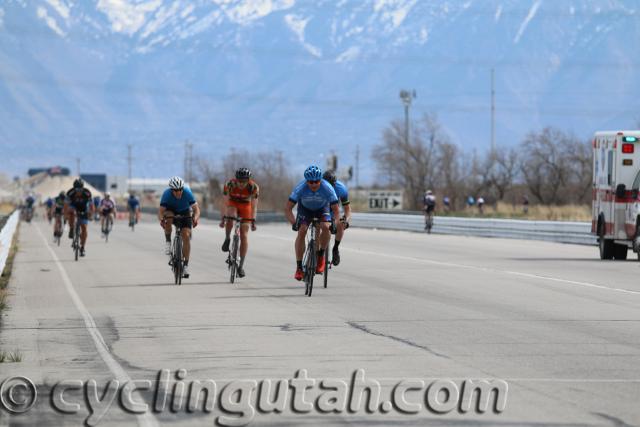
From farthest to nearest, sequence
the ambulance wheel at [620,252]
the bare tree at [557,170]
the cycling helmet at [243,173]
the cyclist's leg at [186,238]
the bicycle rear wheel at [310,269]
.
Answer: the bare tree at [557,170]
the ambulance wheel at [620,252]
the cyclist's leg at [186,238]
the cycling helmet at [243,173]
the bicycle rear wheel at [310,269]

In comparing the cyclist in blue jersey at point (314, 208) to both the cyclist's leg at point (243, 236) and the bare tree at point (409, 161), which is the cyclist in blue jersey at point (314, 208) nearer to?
the cyclist's leg at point (243, 236)

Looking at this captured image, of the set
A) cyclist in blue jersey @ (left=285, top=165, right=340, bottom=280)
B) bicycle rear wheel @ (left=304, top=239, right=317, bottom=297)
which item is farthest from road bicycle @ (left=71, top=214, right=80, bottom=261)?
bicycle rear wheel @ (left=304, top=239, right=317, bottom=297)

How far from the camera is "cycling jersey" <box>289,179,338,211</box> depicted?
19.5m

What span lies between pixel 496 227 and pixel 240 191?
26.8 metres

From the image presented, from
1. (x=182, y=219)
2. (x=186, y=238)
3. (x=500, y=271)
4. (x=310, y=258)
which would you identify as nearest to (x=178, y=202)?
(x=182, y=219)

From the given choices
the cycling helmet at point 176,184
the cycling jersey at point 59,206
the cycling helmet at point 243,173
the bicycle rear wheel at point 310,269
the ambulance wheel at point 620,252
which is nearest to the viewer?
the bicycle rear wheel at point 310,269

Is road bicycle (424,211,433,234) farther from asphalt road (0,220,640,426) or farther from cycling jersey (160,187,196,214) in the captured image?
cycling jersey (160,187,196,214)

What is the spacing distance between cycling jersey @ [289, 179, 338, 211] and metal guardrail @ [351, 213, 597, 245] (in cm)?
2092

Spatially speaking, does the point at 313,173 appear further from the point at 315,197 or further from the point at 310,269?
the point at 310,269

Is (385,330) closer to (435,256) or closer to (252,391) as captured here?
(252,391)

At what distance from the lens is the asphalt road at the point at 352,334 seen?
9836 mm

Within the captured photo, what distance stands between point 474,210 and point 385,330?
230ft

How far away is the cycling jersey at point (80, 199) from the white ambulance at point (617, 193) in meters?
10.5

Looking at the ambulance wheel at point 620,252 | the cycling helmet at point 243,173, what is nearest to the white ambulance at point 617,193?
the ambulance wheel at point 620,252
